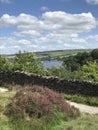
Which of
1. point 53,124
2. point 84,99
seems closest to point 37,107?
point 53,124

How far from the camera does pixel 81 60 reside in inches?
4840

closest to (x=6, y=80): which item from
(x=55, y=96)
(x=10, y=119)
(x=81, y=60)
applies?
(x=55, y=96)

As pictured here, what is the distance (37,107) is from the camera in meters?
15.7

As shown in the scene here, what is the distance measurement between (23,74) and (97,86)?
7.32 meters

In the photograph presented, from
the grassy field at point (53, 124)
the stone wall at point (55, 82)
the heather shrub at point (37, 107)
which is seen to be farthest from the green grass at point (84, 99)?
the grassy field at point (53, 124)

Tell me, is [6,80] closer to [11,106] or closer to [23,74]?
[23,74]

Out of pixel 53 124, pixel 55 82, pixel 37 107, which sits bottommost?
pixel 53 124

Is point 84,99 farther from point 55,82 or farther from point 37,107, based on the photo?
point 37,107

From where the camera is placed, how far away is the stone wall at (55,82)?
22969 millimetres

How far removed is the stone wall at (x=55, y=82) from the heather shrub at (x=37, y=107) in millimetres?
5875

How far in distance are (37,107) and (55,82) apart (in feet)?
30.6

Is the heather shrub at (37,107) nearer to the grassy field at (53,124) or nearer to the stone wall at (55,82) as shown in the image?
the grassy field at (53,124)

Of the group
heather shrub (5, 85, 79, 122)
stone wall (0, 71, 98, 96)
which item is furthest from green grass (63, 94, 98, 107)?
heather shrub (5, 85, 79, 122)

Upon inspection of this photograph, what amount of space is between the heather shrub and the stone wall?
19.3ft
